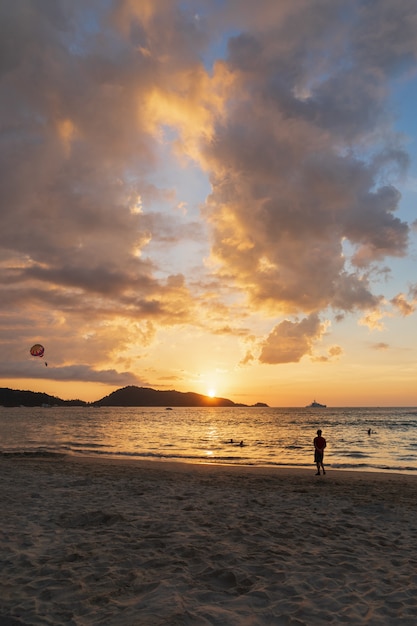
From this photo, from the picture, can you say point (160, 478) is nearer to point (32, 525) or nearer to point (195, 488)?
point (195, 488)

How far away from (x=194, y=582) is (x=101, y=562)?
Answer: 6.51 feet

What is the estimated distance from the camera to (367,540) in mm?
9688

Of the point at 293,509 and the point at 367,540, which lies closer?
the point at 367,540

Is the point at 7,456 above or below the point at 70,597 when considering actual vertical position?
below

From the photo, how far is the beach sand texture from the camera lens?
6.06 metres

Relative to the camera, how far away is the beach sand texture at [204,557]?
6.06m

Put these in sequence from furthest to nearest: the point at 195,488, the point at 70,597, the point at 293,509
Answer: the point at 195,488 < the point at 293,509 < the point at 70,597

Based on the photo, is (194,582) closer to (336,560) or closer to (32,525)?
(336,560)

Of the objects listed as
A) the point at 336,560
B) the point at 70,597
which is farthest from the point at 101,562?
the point at 336,560

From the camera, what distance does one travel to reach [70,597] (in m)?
6.46

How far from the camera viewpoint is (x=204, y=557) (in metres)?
8.32

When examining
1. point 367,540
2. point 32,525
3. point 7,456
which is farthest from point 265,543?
point 7,456

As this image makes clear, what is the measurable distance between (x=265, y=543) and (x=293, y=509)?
4.08 m

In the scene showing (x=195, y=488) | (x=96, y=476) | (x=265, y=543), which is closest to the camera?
(x=265, y=543)
